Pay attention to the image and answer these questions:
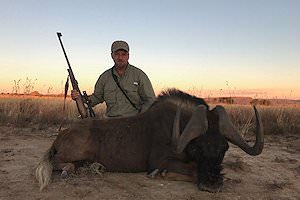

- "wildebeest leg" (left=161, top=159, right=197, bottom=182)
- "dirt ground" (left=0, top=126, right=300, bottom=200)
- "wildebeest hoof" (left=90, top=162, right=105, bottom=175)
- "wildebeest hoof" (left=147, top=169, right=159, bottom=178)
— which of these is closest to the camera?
"dirt ground" (left=0, top=126, right=300, bottom=200)

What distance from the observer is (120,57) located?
6.49 meters

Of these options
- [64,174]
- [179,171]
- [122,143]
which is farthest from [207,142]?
[64,174]

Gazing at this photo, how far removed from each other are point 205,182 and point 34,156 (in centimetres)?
315

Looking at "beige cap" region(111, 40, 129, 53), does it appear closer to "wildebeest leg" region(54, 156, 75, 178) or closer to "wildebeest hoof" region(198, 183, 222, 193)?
"wildebeest leg" region(54, 156, 75, 178)

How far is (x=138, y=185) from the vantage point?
4527mm

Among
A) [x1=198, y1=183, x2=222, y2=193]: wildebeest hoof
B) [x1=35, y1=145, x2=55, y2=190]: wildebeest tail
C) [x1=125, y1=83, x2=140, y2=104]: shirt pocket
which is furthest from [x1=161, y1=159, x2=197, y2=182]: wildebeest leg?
[x1=125, y1=83, x2=140, y2=104]: shirt pocket

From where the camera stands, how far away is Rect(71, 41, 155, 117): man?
6551 mm

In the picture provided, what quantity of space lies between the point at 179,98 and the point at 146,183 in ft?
4.46

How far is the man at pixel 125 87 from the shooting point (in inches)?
258

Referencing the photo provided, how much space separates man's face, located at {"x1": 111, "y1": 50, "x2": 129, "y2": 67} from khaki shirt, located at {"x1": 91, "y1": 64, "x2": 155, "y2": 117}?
0.14m

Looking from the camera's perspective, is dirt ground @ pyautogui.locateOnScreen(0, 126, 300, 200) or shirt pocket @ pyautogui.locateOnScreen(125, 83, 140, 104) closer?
dirt ground @ pyautogui.locateOnScreen(0, 126, 300, 200)

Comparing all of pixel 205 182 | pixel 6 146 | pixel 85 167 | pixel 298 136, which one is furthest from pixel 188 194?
pixel 298 136

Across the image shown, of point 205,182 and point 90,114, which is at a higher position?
point 90,114

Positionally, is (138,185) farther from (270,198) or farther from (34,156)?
(34,156)
